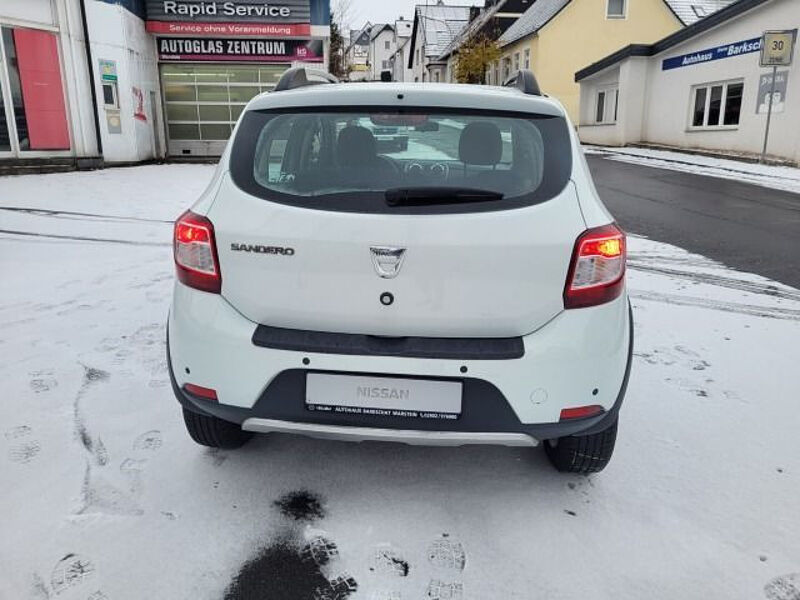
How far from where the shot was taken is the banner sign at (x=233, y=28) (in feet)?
64.4

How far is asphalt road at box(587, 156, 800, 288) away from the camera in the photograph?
732 centimetres

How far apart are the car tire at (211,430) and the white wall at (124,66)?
627 inches

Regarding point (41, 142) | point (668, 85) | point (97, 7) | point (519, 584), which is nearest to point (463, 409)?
point (519, 584)

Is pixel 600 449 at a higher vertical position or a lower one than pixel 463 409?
lower

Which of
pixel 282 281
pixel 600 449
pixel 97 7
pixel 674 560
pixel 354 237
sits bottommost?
pixel 674 560

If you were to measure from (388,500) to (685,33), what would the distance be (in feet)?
74.2

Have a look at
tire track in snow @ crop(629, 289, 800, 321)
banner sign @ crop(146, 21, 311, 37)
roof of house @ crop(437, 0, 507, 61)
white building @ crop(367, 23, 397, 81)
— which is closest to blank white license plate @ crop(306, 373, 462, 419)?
tire track in snow @ crop(629, 289, 800, 321)

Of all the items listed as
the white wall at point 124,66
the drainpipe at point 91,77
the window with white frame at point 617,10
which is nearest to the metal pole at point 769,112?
the white wall at point 124,66

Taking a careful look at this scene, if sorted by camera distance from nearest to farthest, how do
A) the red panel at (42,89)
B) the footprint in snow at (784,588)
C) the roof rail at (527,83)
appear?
the footprint in snow at (784,588), the roof rail at (527,83), the red panel at (42,89)

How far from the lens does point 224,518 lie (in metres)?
2.57

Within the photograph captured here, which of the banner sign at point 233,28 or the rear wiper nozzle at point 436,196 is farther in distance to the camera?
the banner sign at point 233,28

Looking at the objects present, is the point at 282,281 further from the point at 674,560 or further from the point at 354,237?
the point at 674,560

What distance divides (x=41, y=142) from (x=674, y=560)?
662 inches

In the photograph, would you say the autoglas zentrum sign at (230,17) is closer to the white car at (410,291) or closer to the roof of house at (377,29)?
the white car at (410,291)
